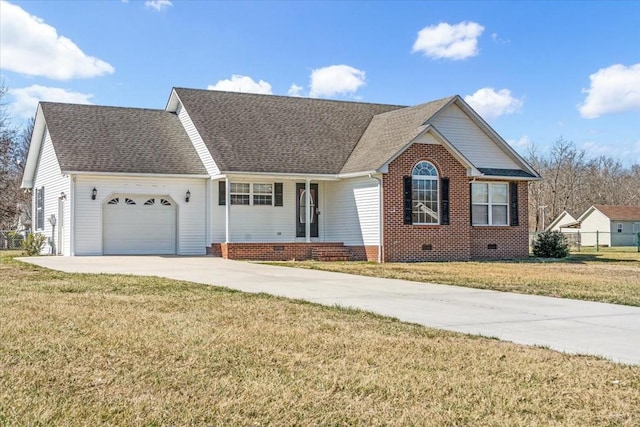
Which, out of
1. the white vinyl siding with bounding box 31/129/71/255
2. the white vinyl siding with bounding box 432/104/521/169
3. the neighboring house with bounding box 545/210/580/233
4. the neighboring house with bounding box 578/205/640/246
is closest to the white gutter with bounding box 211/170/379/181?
the white vinyl siding with bounding box 432/104/521/169

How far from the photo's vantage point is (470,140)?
2728cm

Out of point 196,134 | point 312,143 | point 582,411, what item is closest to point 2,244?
point 196,134

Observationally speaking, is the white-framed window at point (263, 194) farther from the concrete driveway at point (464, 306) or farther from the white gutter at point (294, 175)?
the concrete driveway at point (464, 306)

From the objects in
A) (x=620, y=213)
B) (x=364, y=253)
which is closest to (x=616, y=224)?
(x=620, y=213)

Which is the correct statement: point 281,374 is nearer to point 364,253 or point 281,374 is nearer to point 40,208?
point 364,253

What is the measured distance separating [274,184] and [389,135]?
4.58 meters

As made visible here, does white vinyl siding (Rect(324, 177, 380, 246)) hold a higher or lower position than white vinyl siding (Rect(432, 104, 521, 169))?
lower

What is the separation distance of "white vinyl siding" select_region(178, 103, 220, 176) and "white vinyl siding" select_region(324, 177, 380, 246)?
4607mm

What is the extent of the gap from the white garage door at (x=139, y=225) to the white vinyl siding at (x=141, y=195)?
0.83ft

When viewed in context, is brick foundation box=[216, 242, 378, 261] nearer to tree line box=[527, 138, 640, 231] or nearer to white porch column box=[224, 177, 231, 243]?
white porch column box=[224, 177, 231, 243]

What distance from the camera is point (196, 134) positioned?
27141 millimetres

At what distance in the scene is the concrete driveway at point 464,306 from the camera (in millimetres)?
8375

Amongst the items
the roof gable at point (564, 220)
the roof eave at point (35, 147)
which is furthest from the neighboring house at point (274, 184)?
the roof gable at point (564, 220)

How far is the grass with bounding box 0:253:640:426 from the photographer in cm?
509
